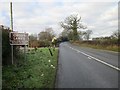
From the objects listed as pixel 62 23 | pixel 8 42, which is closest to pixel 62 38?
pixel 62 23

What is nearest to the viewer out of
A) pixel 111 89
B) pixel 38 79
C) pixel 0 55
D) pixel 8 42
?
pixel 111 89

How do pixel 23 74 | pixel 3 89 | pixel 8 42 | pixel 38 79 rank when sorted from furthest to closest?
pixel 8 42 < pixel 23 74 < pixel 38 79 < pixel 3 89

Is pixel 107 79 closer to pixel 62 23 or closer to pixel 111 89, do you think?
pixel 111 89

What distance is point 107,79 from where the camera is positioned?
1055 cm

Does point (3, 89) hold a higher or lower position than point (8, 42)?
lower

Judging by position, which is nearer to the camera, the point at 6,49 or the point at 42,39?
the point at 6,49

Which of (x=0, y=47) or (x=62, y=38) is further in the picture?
(x=62, y=38)

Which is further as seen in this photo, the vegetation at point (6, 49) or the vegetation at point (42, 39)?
the vegetation at point (42, 39)

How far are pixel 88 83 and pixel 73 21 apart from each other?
72.7 m

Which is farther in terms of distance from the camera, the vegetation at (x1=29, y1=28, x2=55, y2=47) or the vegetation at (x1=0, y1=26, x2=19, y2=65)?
the vegetation at (x1=29, y1=28, x2=55, y2=47)

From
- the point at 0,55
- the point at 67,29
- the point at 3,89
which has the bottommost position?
the point at 3,89

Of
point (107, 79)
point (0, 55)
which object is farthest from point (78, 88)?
point (0, 55)

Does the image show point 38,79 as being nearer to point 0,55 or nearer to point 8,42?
point 0,55

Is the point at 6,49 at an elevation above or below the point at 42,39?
below
